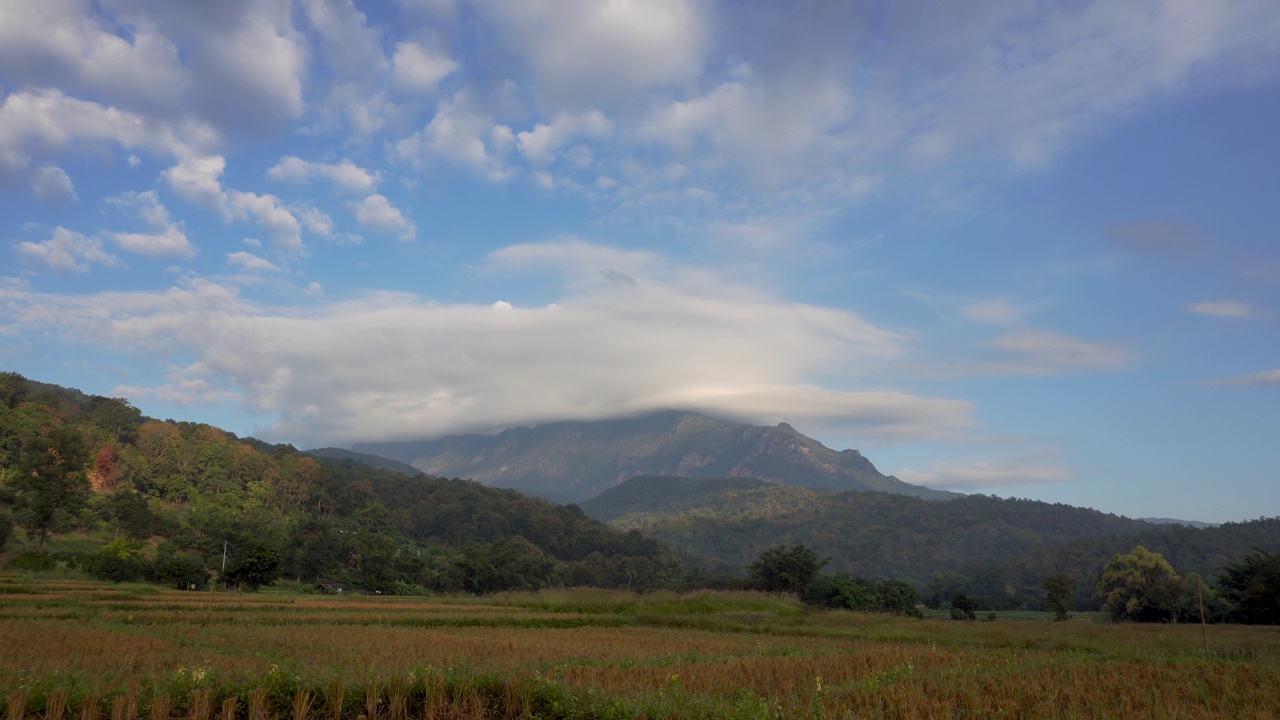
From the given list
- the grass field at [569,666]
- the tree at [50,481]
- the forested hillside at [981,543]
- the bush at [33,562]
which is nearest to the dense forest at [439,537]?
the bush at [33,562]

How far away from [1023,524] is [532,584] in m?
158

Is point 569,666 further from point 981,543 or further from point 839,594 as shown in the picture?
point 981,543

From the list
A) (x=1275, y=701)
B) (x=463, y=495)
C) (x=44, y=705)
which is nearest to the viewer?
(x=44, y=705)

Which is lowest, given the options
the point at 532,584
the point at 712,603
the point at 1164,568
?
the point at 532,584

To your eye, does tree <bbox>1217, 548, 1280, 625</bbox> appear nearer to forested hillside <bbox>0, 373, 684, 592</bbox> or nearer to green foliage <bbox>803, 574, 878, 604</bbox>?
green foliage <bbox>803, 574, 878, 604</bbox>

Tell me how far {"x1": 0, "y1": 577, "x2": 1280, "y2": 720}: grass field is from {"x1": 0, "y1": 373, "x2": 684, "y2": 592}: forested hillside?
1349 inches

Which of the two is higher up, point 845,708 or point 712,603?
point 845,708

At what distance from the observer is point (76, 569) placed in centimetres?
6084

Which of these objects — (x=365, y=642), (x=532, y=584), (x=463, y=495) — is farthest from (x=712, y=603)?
(x=463, y=495)

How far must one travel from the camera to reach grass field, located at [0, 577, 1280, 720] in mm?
10141

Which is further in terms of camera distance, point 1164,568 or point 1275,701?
point 1164,568

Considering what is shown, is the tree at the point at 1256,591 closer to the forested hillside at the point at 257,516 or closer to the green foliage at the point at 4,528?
the forested hillside at the point at 257,516

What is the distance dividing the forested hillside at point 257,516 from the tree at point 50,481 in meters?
0.20

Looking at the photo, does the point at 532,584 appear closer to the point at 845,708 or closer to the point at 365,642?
the point at 365,642
